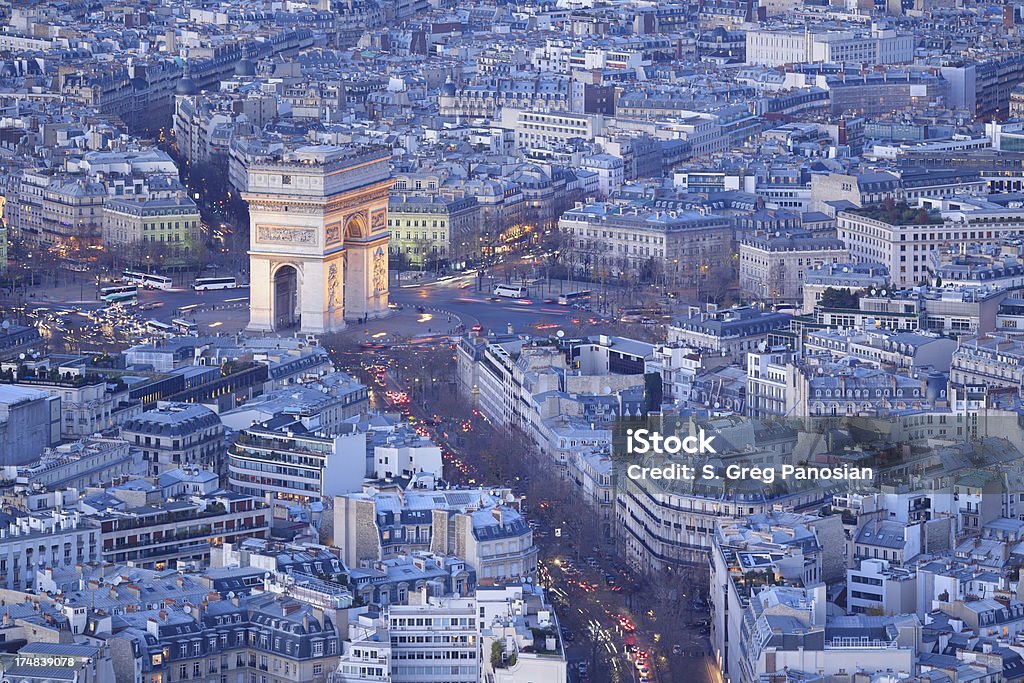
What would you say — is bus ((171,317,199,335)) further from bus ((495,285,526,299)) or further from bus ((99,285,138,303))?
bus ((495,285,526,299))

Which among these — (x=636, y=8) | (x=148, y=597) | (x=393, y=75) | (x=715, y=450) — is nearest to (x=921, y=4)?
(x=636, y=8)

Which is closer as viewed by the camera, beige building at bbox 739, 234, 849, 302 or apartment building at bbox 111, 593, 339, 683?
apartment building at bbox 111, 593, 339, 683

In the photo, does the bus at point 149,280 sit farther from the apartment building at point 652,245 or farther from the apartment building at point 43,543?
the apartment building at point 43,543

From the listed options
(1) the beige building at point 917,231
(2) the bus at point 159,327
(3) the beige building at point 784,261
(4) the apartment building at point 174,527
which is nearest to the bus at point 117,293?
(2) the bus at point 159,327

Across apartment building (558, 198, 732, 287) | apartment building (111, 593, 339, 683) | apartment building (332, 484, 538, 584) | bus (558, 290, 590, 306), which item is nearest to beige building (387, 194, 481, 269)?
apartment building (558, 198, 732, 287)

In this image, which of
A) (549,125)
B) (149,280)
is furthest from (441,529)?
(549,125)

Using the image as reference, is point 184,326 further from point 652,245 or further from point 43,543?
point 43,543
